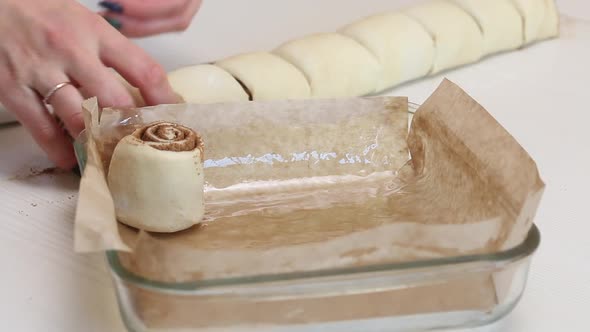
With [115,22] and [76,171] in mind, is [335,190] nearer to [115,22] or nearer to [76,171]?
[76,171]

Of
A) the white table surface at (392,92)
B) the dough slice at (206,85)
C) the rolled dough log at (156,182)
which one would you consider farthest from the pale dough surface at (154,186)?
the dough slice at (206,85)

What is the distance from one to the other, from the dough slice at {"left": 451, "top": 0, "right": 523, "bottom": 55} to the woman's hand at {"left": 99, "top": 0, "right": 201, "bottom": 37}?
2.13 ft

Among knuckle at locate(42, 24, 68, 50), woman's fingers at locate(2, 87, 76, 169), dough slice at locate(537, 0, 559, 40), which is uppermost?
knuckle at locate(42, 24, 68, 50)

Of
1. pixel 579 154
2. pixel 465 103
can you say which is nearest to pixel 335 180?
pixel 465 103

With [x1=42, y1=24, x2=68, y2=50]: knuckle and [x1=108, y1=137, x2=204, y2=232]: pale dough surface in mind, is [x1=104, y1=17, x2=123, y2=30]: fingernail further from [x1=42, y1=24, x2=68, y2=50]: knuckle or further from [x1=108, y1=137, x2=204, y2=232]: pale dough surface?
[x1=108, y1=137, x2=204, y2=232]: pale dough surface

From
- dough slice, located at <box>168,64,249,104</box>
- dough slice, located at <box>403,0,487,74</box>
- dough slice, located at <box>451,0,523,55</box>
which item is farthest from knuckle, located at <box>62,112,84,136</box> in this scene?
dough slice, located at <box>451,0,523,55</box>

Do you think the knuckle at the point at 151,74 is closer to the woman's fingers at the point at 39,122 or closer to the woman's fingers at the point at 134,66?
the woman's fingers at the point at 134,66

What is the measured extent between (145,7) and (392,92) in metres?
0.54

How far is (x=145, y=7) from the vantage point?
1.30m

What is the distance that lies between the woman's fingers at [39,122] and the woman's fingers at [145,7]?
382 millimetres

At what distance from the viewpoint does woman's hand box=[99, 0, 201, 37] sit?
1287 millimetres

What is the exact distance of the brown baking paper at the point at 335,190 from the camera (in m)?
0.63

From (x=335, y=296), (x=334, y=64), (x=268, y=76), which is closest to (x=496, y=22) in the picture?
(x=334, y=64)

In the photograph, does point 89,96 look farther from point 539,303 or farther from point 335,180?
point 539,303
